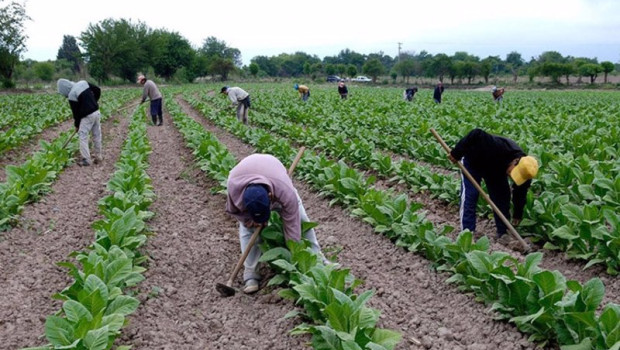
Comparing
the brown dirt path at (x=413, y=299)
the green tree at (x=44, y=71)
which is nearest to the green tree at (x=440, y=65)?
the green tree at (x=44, y=71)

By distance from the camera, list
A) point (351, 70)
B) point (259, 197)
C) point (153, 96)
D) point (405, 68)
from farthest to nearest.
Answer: point (351, 70)
point (405, 68)
point (153, 96)
point (259, 197)

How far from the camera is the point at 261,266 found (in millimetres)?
5422

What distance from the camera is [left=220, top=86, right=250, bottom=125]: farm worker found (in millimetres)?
16344

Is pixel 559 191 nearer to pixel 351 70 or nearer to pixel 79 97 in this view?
pixel 79 97

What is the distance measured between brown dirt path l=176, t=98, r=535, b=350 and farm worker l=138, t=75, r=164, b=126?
10.9 m

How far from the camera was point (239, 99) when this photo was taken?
54.9 feet

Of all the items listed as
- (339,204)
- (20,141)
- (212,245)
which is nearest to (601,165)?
(339,204)

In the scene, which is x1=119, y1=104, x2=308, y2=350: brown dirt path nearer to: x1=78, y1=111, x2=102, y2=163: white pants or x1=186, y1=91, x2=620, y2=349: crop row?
x1=186, y1=91, x2=620, y2=349: crop row

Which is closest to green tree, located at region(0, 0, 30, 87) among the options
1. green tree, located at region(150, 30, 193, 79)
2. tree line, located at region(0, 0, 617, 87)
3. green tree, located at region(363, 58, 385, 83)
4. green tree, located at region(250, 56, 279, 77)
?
tree line, located at region(0, 0, 617, 87)

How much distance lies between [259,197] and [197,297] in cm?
132

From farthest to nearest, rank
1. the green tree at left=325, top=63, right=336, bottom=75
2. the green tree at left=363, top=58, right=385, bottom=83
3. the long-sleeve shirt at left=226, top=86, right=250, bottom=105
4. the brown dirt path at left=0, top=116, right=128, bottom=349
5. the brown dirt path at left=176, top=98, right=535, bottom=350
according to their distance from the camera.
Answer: the green tree at left=325, top=63, right=336, bottom=75 → the green tree at left=363, top=58, right=385, bottom=83 → the long-sleeve shirt at left=226, top=86, right=250, bottom=105 → the brown dirt path at left=0, top=116, right=128, bottom=349 → the brown dirt path at left=176, top=98, right=535, bottom=350

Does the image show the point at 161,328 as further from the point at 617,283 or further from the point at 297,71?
the point at 297,71

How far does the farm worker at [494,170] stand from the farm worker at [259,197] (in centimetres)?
223

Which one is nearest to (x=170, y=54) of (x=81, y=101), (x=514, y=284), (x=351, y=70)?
(x=351, y=70)
